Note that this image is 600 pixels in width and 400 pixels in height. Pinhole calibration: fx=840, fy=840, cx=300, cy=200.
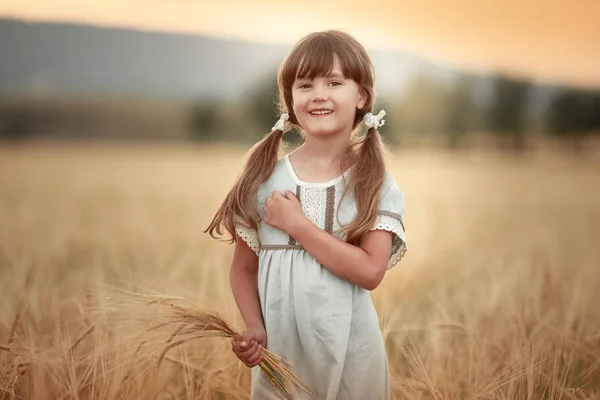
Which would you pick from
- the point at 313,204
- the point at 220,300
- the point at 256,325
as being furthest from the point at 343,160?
the point at 220,300

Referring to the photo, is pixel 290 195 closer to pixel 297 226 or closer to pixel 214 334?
pixel 297 226

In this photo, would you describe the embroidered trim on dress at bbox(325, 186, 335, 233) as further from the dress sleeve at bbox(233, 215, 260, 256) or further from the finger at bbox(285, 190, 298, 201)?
the dress sleeve at bbox(233, 215, 260, 256)

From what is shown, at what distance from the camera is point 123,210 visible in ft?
24.1

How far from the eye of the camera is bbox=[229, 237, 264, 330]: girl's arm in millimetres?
2430

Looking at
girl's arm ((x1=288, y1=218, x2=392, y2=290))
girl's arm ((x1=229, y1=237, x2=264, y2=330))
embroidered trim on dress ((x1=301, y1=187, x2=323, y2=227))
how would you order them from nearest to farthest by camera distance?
girl's arm ((x1=288, y1=218, x2=392, y2=290))
embroidered trim on dress ((x1=301, y1=187, x2=323, y2=227))
girl's arm ((x1=229, y1=237, x2=264, y2=330))

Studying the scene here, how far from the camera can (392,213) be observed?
2.33 metres

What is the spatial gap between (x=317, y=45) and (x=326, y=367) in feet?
2.92

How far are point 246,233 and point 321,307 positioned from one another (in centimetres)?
32

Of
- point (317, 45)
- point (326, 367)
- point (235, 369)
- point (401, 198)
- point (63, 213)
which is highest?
point (317, 45)

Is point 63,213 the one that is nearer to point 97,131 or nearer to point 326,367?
point 326,367

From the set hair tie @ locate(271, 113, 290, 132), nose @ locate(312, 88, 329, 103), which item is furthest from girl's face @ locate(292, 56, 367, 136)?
hair tie @ locate(271, 113, 290, 132)

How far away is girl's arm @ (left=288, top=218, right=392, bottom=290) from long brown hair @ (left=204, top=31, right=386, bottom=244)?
0.18 feet

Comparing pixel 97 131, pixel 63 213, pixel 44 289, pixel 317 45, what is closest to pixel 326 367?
pixel 317 45

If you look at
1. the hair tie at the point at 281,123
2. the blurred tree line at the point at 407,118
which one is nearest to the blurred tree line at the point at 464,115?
the blurred tree line at the point at 407,118
